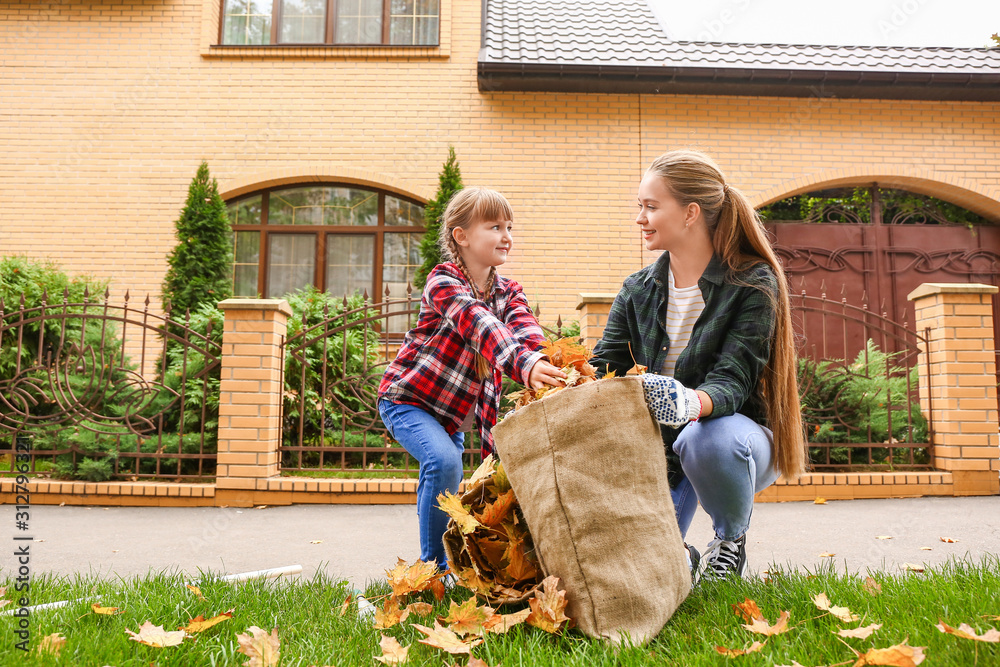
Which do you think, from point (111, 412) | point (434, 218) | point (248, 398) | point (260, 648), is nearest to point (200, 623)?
point (260, 648)

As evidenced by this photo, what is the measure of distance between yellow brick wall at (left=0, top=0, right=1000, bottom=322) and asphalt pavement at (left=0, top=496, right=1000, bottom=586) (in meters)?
4.56

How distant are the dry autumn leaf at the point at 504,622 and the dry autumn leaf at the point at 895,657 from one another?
2.61ft

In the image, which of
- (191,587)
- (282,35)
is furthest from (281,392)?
(282,35)

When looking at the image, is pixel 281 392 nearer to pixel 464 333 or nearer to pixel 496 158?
pixel 464 333

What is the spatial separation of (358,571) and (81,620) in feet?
4.15

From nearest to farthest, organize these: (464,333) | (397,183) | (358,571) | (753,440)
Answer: (753,440)
(464,333)
(358,571)
(397,183)

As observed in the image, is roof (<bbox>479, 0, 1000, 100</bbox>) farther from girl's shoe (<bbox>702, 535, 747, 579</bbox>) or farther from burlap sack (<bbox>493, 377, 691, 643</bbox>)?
burlap sack (<bbox>493, 377, 691, 643</bbox>)

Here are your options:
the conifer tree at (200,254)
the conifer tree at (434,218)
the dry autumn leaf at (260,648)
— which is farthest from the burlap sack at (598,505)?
the conifer tree at (200,254)

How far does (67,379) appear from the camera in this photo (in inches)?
208

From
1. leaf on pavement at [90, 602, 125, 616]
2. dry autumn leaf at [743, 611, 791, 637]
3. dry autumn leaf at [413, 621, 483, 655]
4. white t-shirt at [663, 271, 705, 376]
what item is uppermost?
white t-shirt at [663, 271, 705, 376]

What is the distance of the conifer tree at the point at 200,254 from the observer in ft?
25.9

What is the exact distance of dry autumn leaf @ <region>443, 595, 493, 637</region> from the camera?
1.79 meters

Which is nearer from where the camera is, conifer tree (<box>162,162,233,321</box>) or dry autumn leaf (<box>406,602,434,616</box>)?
dry autumn leaf (<box>406,602,434,616</box>)

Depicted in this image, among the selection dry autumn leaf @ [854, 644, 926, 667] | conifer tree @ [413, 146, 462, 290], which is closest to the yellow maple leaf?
dry autumn leaf @ [854, 644, 926, 667]
